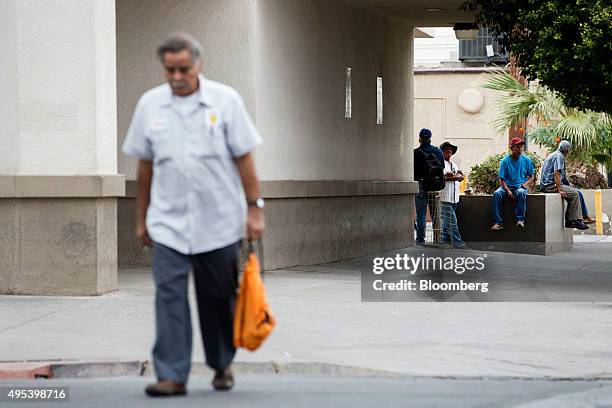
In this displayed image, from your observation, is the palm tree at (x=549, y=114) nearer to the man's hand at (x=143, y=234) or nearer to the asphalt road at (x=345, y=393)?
the asphalt road at (x=345, y=393)

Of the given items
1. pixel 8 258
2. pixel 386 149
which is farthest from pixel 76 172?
pixel 386 149

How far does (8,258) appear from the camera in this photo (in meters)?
12.2

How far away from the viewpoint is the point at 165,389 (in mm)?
7137

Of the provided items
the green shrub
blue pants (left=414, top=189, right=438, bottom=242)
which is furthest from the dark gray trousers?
the green shrub

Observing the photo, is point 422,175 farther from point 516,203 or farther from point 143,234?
point 143,234

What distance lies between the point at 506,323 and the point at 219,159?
4.62 meters

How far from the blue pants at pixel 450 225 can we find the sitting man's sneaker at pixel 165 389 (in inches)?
551

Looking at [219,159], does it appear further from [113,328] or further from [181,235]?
[113,328]

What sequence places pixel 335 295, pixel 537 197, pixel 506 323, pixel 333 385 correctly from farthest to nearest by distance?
1. pixel 537 197
2. pixel 335 295
3. pixel 506 323
4. pixel 333 385

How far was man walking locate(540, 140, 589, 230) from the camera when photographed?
2180 cm

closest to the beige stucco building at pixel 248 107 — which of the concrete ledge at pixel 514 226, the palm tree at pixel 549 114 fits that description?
the concrete ledge at pixel 514 226

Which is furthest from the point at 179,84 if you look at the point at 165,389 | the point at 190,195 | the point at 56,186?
the point at 56,186

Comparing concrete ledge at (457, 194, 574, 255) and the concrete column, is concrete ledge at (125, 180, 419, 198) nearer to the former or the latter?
concrete ledge at (457, 194, 574, 255)

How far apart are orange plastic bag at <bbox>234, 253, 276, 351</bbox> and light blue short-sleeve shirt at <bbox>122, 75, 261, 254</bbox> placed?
26cm
